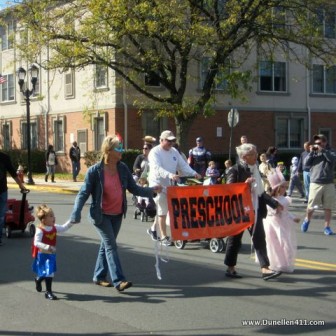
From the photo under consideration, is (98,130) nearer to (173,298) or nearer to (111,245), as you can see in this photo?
(111,245)

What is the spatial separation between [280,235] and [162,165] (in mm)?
2409

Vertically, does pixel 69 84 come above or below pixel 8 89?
below

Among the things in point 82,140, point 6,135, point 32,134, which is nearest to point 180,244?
point 82,140

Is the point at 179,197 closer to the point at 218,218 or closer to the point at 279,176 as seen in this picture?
the point at 218,218

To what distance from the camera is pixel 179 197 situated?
8430 millimetres

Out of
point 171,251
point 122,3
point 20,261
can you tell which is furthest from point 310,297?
point 122,3

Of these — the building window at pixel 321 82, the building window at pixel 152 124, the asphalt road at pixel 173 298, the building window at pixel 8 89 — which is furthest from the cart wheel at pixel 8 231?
the building window at pixel 8 89

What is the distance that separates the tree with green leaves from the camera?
1991 cm

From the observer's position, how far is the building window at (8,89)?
39.5 metres

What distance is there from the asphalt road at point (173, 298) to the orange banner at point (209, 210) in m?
0.61

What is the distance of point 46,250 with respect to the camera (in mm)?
7402

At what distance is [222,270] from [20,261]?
3.13 meters

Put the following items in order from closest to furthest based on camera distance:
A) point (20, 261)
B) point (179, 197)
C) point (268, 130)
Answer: point (179, 197) → point (20, 261) → point (268, 130)

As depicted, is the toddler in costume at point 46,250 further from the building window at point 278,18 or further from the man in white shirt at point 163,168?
the building window at point 278,18
